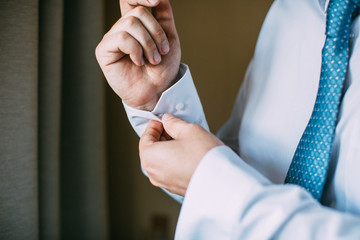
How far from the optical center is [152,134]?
23.8 inches

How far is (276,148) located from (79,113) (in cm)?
74

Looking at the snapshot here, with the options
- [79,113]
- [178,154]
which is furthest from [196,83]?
[178,154]

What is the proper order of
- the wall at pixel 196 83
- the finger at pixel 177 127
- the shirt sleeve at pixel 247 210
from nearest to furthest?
the shirt sleeve at pixel 247 210 → the finger at pixel 177 127 → the wall at pixel 196 83

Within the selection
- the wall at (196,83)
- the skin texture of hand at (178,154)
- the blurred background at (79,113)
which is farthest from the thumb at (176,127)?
the wall at (196,83)

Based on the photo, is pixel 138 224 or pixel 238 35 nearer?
pixel 238 35

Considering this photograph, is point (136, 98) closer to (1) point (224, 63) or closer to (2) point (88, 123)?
(2) point (88, 123)

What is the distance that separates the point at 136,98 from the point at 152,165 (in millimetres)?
201

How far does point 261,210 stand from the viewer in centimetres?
40

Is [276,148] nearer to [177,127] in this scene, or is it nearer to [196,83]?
[177,127]

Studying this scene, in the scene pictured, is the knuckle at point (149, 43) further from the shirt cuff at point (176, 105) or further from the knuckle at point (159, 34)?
the shirt cuff at point (176, 105)

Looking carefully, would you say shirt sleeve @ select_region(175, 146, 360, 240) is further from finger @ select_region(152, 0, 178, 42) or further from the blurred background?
the blurred background

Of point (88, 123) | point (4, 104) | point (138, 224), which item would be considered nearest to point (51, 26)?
point (4, 104)

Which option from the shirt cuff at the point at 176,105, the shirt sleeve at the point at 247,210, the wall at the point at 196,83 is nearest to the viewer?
the shirt sleeve at the point at 247,210

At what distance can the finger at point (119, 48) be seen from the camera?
542mm
